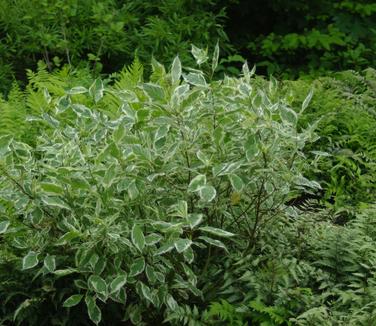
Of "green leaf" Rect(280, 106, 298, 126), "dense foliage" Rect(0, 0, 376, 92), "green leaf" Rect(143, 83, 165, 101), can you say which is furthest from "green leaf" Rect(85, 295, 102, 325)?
"dense foliage" Rect(0, 0, 376, 92)

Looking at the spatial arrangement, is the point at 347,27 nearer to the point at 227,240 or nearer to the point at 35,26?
the point at 35,26

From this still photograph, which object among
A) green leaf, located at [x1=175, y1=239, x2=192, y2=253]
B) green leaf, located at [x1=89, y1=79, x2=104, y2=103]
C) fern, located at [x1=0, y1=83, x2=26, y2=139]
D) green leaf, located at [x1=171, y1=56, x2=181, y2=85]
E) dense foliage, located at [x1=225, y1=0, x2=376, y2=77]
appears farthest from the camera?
dense foliage, located at [x1=225, y1=0, x2=376, y2=77]

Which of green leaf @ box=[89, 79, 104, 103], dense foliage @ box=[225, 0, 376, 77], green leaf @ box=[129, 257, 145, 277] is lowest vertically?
dense foliage @ box=[225, 0, 376, 77]

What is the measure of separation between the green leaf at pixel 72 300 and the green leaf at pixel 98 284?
0.10 m

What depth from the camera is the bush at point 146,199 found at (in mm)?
3242

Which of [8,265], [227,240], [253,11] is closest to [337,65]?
[253,11]

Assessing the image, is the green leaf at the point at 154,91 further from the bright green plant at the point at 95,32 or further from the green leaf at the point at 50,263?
the bright green plant at the point at 95,32

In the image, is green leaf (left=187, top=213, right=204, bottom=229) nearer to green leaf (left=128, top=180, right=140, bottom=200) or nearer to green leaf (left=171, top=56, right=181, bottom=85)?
green leaf (left=128, top=180, right=140, bottom=200)

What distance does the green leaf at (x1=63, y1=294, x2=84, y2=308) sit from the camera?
3.30 metres

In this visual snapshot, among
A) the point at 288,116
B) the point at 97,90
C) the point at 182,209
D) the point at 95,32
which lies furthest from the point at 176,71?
the point at 95,32

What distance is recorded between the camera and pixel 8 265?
3.58 meters

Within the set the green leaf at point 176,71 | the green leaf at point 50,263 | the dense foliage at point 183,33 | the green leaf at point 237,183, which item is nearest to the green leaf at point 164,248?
the green leaf at point 237,183

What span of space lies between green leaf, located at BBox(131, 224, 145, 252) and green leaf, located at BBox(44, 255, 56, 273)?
41cm

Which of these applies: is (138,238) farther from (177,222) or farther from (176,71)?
(176,71)
